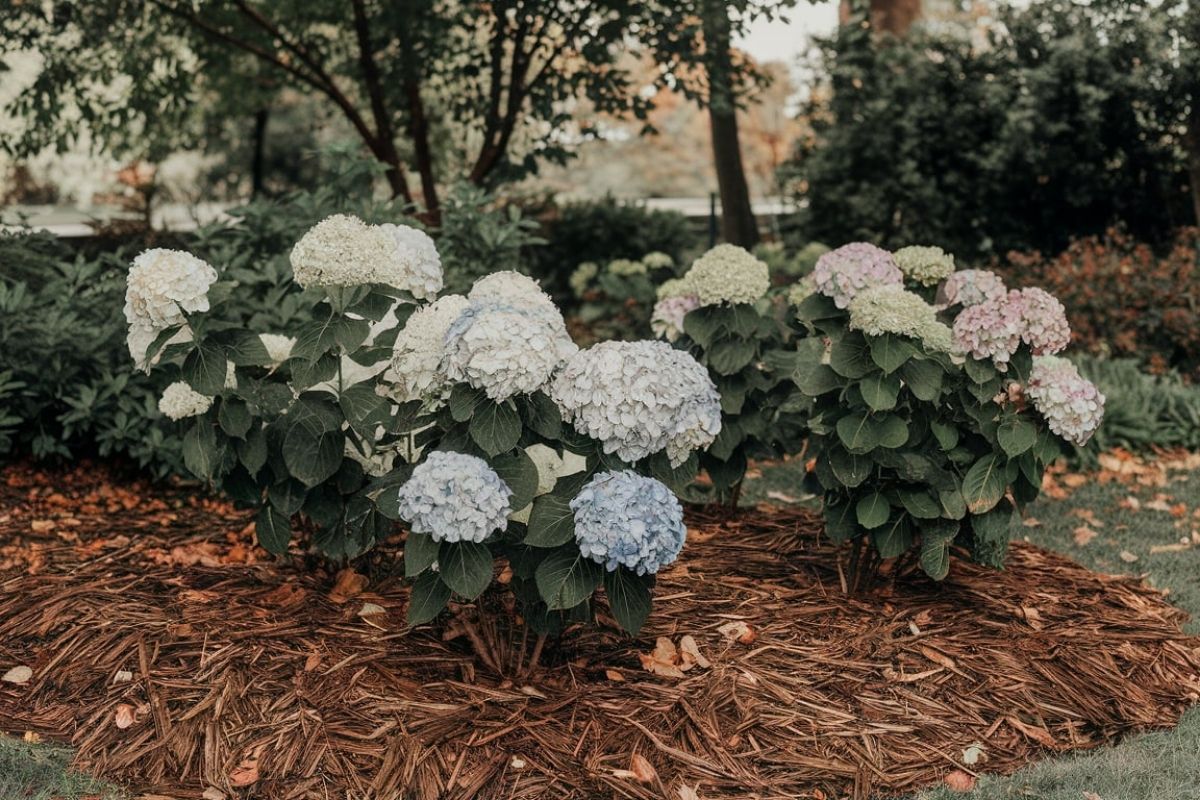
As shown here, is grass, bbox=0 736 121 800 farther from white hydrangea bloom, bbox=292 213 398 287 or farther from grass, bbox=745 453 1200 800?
grass, bbox=745 453 1200 800

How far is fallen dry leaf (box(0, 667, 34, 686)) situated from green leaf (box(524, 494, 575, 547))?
1693mm

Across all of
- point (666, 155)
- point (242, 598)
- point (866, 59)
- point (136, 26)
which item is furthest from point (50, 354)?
point (666, 155)

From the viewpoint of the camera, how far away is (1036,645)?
3.93 m

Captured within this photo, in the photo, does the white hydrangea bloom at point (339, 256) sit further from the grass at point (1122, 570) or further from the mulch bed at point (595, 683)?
the grass at point (1122, 570)

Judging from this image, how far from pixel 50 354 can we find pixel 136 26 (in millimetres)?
4908

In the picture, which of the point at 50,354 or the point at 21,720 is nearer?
the point at 21,720

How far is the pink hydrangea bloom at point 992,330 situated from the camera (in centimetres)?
379

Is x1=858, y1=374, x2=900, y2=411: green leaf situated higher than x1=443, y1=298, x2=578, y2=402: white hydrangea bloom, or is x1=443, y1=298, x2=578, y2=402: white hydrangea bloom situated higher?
x1=443, y1=298, x2=578, y2=402: white hydrangea bloom

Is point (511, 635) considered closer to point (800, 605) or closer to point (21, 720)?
point (800, 605)

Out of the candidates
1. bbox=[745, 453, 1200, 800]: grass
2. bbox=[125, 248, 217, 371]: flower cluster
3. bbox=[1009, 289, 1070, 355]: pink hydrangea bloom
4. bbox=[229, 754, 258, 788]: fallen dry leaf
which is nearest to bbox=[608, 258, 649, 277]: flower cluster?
bbox=[745, 453, 1200, 800]: grass

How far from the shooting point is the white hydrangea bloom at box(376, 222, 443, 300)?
3547 millimetres

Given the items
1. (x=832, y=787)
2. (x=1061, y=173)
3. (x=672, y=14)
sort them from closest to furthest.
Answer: (x=832, y=787), (x=672, y=14), (x=1061, y=173)

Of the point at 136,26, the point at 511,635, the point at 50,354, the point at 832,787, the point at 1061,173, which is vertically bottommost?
the point at 832,787

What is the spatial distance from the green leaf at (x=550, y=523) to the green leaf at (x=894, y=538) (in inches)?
52.6
